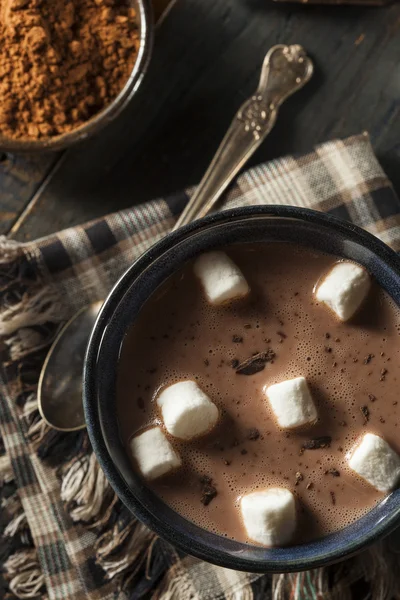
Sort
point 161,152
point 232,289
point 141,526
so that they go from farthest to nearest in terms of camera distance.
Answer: point 161,152 < point 141,526 < point 232,289

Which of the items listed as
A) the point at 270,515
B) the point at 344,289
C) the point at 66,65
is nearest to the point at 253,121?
the point at 66,65

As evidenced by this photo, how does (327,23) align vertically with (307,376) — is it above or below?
above

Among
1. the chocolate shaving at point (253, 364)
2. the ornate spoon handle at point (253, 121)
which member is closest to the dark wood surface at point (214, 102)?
the ornate spoon handle at point (253, 121)

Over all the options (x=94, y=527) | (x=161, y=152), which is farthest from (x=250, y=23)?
(x=94, y=527)

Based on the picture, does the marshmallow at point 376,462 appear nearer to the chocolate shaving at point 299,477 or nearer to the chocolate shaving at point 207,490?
the chocolate shaving at point 299,477

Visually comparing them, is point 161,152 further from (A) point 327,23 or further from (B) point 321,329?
(B) point 321,329

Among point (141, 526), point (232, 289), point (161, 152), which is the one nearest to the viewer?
point (232, 289)

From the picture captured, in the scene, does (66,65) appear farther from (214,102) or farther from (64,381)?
(64,381)
